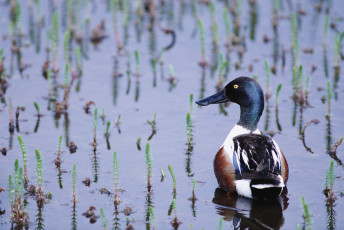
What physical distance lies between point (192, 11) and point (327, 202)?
785 centimetres

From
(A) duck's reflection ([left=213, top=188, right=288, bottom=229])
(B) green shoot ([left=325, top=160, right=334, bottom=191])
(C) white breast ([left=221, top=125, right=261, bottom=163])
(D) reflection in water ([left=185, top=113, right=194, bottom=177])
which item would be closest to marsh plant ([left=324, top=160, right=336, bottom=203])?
(B) green shoot ([left=325, top=160, right=334, bottom=191])

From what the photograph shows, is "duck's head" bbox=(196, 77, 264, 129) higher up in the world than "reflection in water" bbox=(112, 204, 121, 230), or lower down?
higher up

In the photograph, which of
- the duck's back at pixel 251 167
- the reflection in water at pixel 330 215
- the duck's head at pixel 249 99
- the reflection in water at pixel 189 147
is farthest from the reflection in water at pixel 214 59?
the reflection in water at pixel 330 215

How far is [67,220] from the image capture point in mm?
6746

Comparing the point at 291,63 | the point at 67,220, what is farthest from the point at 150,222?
the point at 291,63

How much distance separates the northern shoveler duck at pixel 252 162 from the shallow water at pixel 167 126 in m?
0.19

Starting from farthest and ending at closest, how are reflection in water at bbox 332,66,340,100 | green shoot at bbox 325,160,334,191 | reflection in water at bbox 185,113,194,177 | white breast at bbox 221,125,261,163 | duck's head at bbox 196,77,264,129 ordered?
1. reflection in water at bbox 332,66,340,100
2. duck's head at bbox 196,77,264,129
3. reflection in water at bbox 185,113,194,177
4. white breast at bbox 221,125,261,163
5. green shoot at bbox 325,160,334,191

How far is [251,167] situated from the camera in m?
7.14

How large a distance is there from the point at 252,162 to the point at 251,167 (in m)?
0.06

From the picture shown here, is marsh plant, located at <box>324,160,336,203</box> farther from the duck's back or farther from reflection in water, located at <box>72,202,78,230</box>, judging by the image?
reflection in water, located at <box>72,202,78,230</box>

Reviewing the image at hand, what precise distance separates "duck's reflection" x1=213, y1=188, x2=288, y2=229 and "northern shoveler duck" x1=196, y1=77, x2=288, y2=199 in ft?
0.28

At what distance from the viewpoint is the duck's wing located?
705 centimetres

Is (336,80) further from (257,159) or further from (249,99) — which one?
(257,159)

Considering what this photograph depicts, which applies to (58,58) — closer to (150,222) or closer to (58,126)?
(58,126)
